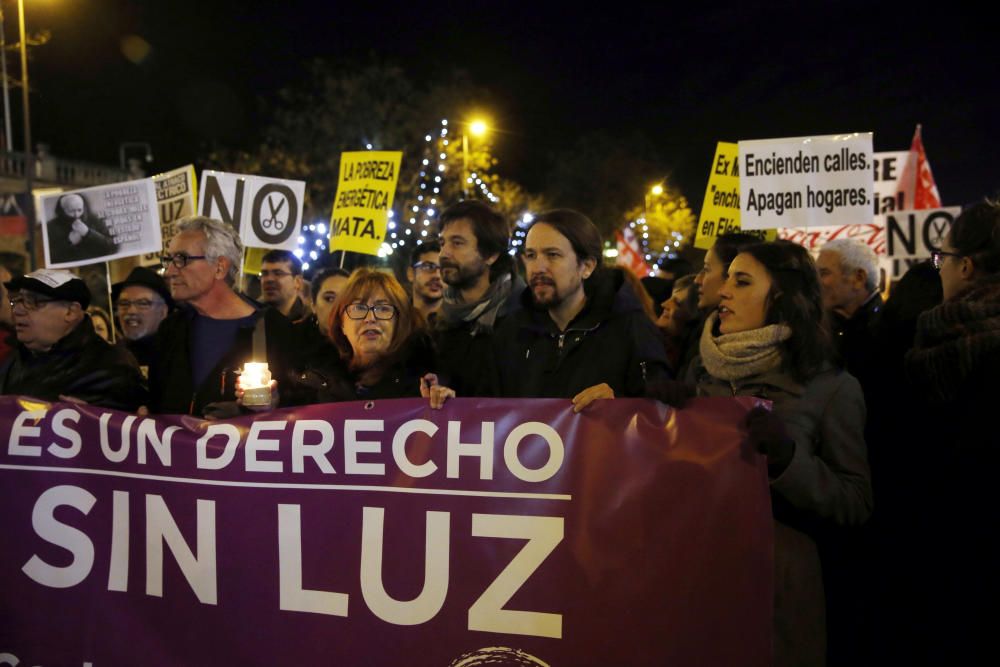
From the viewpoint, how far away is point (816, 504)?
3.05 metres

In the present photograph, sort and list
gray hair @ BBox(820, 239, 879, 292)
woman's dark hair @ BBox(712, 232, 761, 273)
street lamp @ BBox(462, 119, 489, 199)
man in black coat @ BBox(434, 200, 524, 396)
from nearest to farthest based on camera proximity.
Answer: man in black coat @ BBox(434, 200, 524, 396) < woman's dark hair @ BBox(712, 232, 761, 273) < gray hair @ BBox(820, 239, 879, 292) < street lamp @ BBox(462, 119, 489, 199)

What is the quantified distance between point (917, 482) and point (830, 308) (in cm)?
194

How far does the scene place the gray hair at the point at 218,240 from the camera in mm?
4418

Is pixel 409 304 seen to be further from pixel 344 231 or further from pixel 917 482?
pixel 344 231

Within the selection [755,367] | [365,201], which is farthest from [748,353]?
[365,201]

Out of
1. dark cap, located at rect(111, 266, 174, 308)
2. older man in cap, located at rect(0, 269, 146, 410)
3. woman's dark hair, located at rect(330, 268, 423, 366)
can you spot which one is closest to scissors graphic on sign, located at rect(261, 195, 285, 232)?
dark cap, located at rect(111, 266, 174, 308)

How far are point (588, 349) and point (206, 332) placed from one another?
190 centimetres

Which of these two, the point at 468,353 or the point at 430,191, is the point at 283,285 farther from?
the point at 430,191

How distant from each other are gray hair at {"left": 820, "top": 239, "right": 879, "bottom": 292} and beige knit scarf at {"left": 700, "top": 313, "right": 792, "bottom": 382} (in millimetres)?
2421

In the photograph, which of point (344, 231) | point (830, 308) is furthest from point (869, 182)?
point (344, 231)

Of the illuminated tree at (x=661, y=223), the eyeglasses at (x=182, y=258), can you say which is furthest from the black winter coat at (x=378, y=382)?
the illuminated tree at (x=661, y=223)

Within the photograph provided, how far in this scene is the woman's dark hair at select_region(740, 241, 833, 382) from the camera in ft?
10.8

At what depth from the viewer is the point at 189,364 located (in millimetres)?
4289

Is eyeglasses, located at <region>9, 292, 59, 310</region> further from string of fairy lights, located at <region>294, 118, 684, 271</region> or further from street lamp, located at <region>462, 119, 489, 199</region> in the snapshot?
street lamp, located at <region>462, 119, 489, 199</region>
